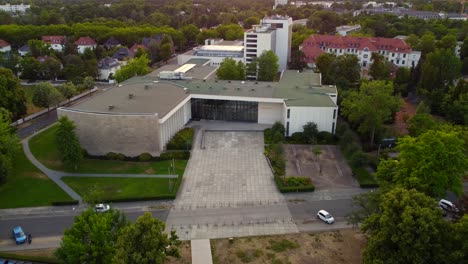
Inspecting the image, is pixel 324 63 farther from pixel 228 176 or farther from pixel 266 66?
pixel 228 176

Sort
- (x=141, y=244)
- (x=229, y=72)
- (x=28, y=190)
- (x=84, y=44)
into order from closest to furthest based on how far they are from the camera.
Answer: (x=141, y=244)
(x=28, y=190)
(x=229, y=72)
(x=84, y=44)

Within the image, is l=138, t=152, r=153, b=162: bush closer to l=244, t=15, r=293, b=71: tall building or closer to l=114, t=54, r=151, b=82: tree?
l=114, t=54, r=151, b=82: tree

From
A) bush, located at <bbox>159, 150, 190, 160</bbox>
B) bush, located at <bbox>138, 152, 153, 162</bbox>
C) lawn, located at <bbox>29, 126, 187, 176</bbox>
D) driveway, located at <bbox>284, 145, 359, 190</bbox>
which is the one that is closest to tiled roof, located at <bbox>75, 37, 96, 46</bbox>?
lawn, located at <bbox>29, 126, 187, 176</bbox>

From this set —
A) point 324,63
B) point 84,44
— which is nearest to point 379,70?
point 324,63

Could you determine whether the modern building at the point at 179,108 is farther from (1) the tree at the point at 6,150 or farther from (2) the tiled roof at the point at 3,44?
(2) the tiled roof at the point at 3,44

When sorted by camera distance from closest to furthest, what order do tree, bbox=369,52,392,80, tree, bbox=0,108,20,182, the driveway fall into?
1. tree, bbox=0,108,20,182
2. the driveway
3. tree, bbox=369,52,392,80
